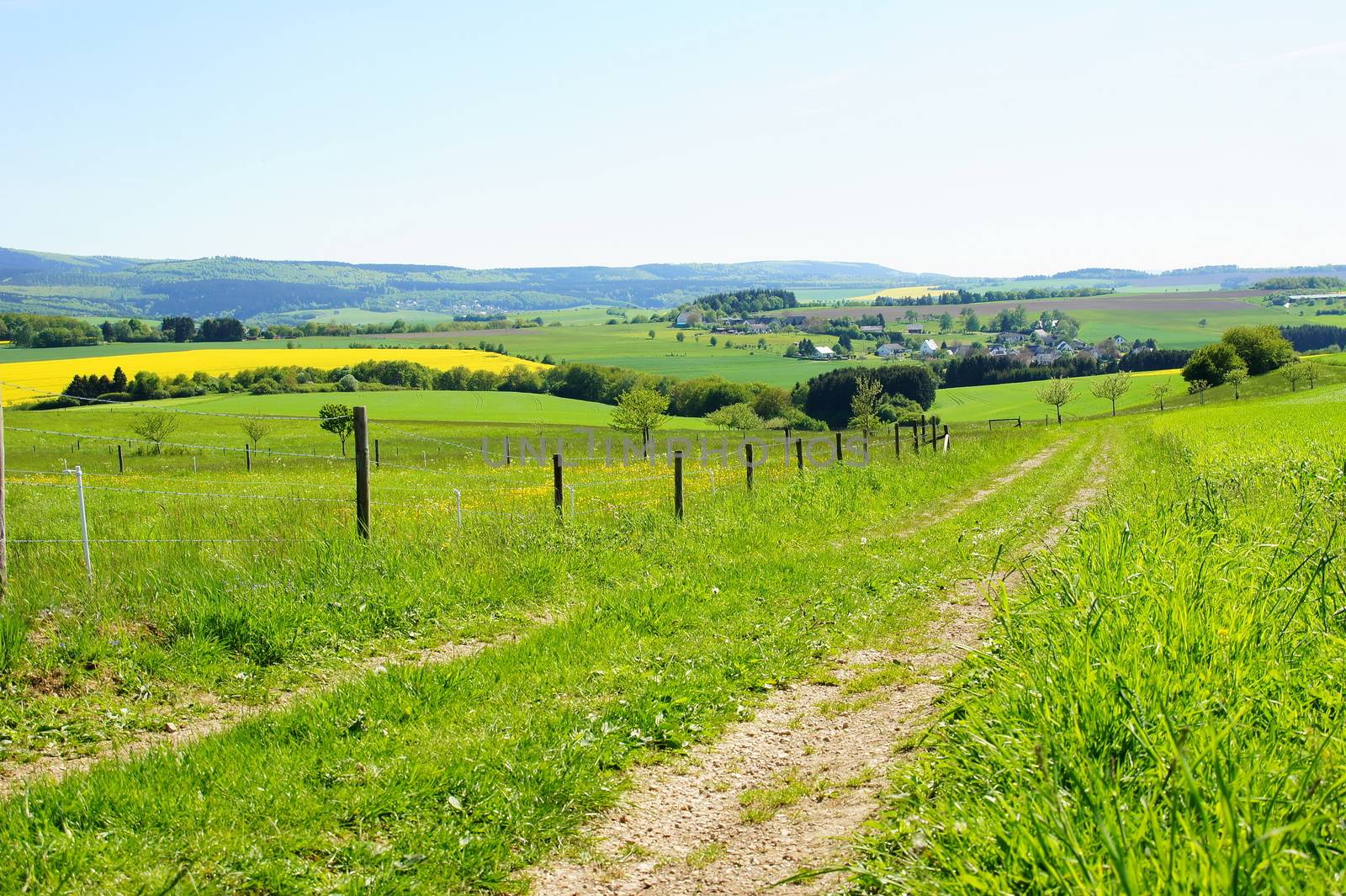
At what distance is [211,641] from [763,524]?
8991mm

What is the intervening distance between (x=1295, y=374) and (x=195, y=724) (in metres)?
112

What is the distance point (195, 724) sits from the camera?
23.0ft

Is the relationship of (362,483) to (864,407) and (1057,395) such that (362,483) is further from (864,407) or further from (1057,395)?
(1057,395)

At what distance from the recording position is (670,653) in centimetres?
850

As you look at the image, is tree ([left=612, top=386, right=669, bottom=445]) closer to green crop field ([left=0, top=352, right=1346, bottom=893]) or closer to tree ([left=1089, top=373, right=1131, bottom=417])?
green crop field ([left=0, top=352, right=1346, bottom=893])

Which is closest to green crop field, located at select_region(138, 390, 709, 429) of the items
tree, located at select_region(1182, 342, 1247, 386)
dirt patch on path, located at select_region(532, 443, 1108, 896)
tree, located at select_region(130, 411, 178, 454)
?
tree, located at select_region(130, 411, 178, 454)

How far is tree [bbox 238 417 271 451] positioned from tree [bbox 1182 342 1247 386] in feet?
310

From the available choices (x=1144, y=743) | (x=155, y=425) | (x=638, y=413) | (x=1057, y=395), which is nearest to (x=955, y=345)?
(x=1057, y=395)

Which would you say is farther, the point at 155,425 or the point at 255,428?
the point at 255,428

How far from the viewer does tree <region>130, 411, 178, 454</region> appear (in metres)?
59.4

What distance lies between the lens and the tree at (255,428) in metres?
62.2

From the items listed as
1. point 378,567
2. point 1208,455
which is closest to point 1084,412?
point 1208,455

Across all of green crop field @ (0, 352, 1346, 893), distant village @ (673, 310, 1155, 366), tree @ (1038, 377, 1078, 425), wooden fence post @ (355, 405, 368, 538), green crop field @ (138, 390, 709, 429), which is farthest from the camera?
distant village @ (673, 310, 1155, 366)

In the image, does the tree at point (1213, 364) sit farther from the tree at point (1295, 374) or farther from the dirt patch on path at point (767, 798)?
the dirt patch on path at point (767, 798)
